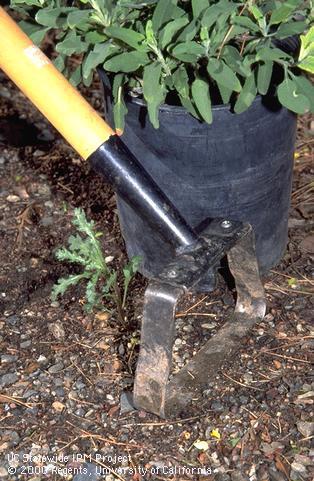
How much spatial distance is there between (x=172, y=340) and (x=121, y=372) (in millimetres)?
390

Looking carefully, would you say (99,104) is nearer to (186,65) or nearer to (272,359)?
(186,65)

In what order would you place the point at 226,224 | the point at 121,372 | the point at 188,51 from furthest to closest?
1. the point at 121,372
2. the point at 226,224
3. the point at 188,51

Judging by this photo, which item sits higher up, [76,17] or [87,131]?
[76,17]

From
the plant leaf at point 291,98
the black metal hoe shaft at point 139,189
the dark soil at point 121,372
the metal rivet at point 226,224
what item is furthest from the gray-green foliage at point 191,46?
the dark soil at point 121,372

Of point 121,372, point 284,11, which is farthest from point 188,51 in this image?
point 121,372

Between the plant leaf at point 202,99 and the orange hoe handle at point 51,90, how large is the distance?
0.83 feet

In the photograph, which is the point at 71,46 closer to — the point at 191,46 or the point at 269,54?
the point at 191,46

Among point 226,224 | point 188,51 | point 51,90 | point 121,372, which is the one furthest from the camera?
point 121,372

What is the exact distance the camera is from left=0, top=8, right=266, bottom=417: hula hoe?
7.30ft

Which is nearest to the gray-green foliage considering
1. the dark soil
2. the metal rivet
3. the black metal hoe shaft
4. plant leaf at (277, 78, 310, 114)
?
plant leaf at (277, 78, 310, 114)

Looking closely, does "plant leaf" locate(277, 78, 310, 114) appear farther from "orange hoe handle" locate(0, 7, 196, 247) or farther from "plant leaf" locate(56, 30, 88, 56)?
"plant leaf" locate(56, 30, 88, 56)

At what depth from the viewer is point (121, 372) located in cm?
255

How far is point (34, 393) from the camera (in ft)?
8.27

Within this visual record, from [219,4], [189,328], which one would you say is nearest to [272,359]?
[189,328]
